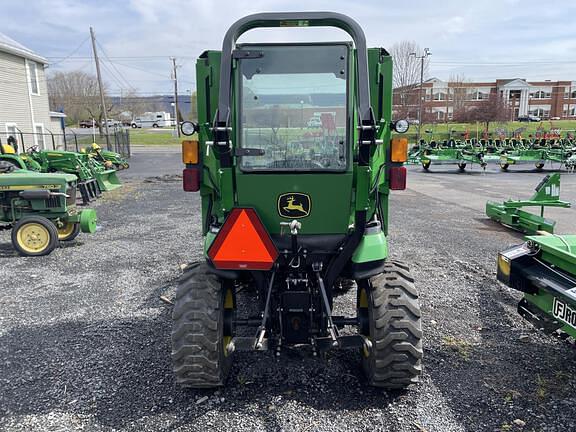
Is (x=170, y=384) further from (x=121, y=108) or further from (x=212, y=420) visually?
(x=121, y=108)

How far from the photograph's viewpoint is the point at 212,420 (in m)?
3.10

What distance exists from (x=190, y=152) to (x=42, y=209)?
18.4 feet

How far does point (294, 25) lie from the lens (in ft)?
11.0

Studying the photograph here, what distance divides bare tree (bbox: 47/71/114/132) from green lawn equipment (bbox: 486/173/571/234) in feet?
184

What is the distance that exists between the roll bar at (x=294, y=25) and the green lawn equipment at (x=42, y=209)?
5729 mm

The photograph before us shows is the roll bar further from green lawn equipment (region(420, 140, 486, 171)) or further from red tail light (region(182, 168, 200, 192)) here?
green lawn equipment (region(420, 140, 486, 171))

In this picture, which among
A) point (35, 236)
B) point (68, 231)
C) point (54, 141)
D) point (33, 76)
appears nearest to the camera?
point (35, 236)

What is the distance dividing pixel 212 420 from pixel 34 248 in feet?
19.1

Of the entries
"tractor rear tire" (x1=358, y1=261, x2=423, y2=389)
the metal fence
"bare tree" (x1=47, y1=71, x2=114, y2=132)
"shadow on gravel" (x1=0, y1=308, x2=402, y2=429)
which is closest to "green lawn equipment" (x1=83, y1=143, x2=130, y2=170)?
the metal fence

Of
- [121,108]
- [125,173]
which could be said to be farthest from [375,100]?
[121,108]

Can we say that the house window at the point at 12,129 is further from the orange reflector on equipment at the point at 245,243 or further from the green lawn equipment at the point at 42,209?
the orange reflector on equipment at the point at 245,243

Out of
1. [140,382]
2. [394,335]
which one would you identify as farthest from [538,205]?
[140,382]

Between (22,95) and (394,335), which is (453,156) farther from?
(22,95)

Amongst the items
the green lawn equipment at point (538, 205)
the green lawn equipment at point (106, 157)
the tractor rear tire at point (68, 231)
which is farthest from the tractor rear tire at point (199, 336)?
the green lawn equipment at point (106, 157)
